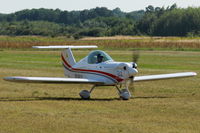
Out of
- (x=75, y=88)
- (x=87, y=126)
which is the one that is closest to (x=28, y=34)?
(x=75, y=88)

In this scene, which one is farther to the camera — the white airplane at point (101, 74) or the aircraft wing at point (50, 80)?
the white airplane at point (101, 74)

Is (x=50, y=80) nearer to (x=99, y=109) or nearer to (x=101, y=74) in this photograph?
(x=101, y=74)

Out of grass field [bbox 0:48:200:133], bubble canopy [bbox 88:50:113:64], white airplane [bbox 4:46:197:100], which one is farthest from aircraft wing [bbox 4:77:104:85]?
Answer: bubble canopy [bbox 88:50:113:64]

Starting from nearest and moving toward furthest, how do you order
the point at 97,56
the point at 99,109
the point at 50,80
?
the point at 99,109 < the point at 50,80 < the point at 97,56

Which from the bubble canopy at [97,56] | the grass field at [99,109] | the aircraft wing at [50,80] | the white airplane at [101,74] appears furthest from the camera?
the bubble canopy at [97,56]

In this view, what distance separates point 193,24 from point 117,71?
106m

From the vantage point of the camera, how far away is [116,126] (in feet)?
43.6

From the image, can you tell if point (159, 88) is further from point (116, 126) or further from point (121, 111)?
point (116, 126)

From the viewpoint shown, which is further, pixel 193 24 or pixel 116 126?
pixel 193 24

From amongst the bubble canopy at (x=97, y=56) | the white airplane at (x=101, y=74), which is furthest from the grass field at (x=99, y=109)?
the bubble canopy at (x=97, y=56)

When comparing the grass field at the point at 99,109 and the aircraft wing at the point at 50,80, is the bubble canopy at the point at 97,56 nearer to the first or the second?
the aircraft wing at the point at 50,80

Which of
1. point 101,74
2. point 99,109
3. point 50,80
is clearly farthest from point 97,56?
point 99,109

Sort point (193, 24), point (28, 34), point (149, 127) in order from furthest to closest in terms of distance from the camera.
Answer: point (28, 34) → point (193, 24) → point (149, 127)

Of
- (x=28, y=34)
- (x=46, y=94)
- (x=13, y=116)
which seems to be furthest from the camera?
(x=28, y=34)
